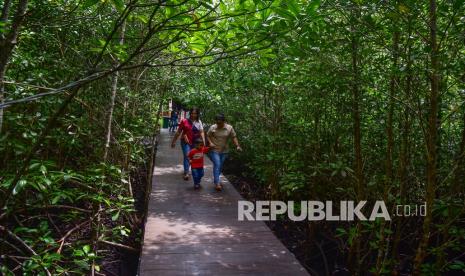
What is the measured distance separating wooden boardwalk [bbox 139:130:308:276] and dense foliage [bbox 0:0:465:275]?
0.53m

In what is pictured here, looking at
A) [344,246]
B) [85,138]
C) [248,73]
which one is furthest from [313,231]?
[85,138]

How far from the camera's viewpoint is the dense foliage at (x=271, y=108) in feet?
6.57

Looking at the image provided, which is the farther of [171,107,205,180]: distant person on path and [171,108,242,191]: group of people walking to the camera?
[171,107,205,180]: distant person on path

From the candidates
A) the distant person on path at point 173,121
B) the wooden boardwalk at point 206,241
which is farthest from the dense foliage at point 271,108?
the distant person on path at point 173,121

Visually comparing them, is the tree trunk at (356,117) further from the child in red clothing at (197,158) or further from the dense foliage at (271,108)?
the child in red clothing at (197,158)

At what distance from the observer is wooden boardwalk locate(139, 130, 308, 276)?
3527mm

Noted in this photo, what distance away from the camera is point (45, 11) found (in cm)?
289

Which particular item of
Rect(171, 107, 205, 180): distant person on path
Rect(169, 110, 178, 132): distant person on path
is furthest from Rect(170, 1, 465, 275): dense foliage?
Rect(169, 110, 178, 132): distant person on path

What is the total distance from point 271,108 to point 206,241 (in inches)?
116

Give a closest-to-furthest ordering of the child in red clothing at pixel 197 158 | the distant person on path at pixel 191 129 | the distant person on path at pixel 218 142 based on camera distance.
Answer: the child in red clothing at pixel 197 158
the distant person on path at pixel 218 142
the distant person on path at pixel 191 129

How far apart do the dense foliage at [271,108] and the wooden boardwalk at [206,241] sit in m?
0.53

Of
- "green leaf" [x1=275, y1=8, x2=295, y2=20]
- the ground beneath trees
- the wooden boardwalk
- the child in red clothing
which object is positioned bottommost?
the ground beneath trees

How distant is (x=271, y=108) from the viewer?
21.1 ft

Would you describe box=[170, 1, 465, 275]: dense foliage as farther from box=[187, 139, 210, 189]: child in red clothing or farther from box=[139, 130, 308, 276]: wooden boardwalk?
box=[187, 139, 210, 189]: child in red clothing
